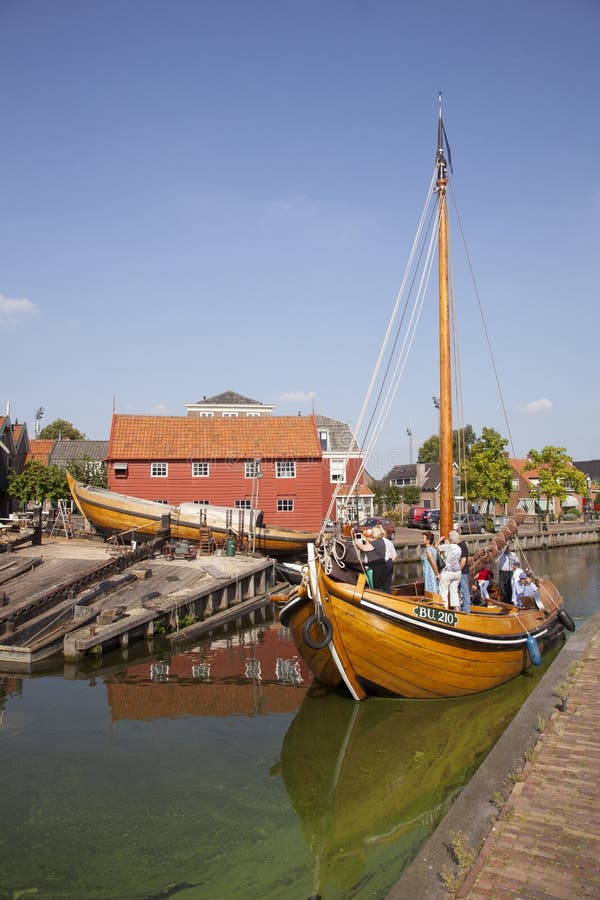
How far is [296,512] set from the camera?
35875mm

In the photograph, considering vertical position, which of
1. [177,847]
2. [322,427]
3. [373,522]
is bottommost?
[177,847]

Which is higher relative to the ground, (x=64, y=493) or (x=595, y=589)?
(x=64, y=493)

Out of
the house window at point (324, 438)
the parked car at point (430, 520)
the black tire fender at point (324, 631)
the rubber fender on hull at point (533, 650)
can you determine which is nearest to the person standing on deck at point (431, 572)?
the rubber fender on hull at point (533, 650)

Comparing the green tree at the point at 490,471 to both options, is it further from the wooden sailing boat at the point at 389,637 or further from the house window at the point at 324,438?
the wooden sailing boat at the point at 389,637

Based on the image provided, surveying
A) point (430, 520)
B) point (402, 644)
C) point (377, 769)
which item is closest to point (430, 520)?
point (430, 520)

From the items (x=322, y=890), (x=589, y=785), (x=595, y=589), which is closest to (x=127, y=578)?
(x=322, y=890)

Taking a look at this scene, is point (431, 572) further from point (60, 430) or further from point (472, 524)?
point (60, 430)

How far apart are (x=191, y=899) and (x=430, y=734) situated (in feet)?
19.2

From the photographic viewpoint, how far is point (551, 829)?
5.99m

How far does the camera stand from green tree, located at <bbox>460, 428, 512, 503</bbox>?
4991cm

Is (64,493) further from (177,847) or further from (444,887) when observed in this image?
(444,887)

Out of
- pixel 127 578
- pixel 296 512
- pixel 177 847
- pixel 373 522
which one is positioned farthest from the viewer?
pixel 373 522

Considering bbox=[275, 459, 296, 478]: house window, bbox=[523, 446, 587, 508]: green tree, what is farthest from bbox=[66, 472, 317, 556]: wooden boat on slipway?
bbox=[523, 446, 587, 508]: green tree

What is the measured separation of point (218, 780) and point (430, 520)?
40488 millimetres
